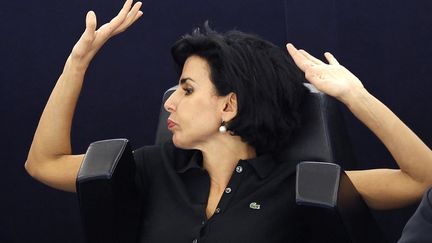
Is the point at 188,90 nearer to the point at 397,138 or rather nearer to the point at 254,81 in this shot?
the point at 254,81

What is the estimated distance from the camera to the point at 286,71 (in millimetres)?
1963

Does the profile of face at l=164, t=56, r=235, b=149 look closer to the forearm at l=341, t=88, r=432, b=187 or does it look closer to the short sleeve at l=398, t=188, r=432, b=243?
the forearm at l=341, t=88, r=432, b=187

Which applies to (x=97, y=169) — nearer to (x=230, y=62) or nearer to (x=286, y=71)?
(x=230, y=62)

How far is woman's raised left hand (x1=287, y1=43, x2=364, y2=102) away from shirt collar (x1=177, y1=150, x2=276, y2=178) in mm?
256

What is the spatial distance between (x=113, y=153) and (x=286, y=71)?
502 mm

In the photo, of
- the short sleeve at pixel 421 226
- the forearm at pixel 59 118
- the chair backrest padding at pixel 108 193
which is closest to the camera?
the short sleeve at pixel 421 226

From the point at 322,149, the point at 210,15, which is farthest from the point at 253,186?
the point at 210,15

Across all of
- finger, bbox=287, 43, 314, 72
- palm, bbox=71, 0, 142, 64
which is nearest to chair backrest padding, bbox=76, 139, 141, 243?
palm, bbox=71, 0, 142, 64

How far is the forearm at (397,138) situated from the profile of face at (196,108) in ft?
1.11

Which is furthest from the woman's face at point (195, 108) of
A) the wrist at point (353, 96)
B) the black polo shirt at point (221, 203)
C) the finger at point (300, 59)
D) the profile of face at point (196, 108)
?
the wrist at point (353, 96)

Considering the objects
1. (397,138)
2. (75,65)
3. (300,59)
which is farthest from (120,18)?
(397,138)

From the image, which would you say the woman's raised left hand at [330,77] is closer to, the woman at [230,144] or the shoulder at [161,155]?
the woman at [230,144]

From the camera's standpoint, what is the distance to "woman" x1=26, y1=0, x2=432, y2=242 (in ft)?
6.03

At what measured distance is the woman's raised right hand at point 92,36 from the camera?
198 centimetres
